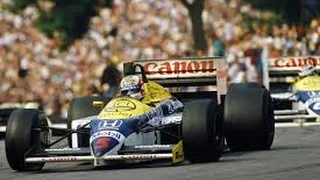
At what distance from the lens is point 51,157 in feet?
37.8

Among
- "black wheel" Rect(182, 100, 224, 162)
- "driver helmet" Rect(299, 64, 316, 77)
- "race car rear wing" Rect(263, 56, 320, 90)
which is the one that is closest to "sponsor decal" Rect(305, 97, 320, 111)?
"driver helmet" Rect(299, 64, 316, 77)

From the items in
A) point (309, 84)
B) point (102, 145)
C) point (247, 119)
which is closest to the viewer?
point (102, 145)

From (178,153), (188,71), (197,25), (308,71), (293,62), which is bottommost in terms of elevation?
(178,153)

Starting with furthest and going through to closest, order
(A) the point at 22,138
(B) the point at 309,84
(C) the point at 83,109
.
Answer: (B) the point at 309,84 < (C) the point at 83,109 < (A) the point at 22,138

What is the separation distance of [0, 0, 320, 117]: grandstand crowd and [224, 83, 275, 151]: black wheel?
12686mm

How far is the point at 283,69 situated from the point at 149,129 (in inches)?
365

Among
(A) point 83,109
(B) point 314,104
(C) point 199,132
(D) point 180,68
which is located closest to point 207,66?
(D) point 180,68

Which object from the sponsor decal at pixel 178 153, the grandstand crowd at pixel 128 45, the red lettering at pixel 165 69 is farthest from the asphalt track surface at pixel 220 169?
the grandstand crowd at pixel 128 45

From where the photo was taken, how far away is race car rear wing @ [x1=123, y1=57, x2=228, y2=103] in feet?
47.2

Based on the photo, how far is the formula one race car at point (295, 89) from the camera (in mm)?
18734

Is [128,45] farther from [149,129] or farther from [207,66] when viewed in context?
[149,129]

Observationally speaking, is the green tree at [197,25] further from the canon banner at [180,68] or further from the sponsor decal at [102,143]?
the sponsor decal at [102,143]

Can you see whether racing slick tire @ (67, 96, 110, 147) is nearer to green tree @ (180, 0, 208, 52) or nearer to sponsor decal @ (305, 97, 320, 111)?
sponsor decal @ (305, 97, 320, 111)

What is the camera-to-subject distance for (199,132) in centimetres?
1140
